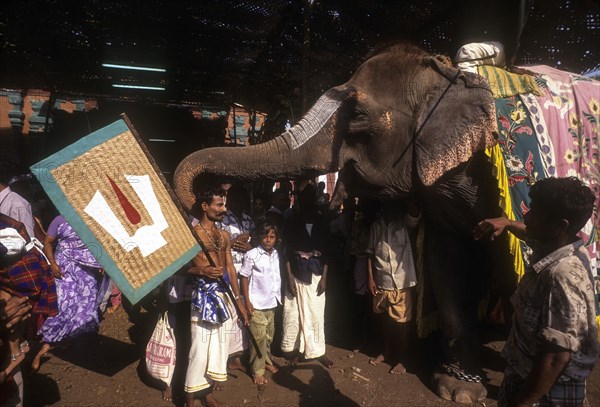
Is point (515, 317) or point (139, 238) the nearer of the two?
point (515, 317)

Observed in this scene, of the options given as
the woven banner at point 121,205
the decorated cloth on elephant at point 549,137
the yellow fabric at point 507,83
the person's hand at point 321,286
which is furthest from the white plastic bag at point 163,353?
the yellow fabric at point 507,83

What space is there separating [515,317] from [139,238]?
1.92 metres

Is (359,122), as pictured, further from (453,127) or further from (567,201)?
(567,201)

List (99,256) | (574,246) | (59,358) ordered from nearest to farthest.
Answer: (574,246) < (99,256) < (59,358)

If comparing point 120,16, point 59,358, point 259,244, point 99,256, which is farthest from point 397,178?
point 59,358

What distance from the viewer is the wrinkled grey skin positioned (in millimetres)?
2549

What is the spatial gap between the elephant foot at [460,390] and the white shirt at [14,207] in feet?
13.6

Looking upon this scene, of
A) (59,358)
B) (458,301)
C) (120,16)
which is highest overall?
(120,16)

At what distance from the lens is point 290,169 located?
2566mm

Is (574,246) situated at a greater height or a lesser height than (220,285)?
greater

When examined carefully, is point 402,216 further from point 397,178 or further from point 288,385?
point 288,385

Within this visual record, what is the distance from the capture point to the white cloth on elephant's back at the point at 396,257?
11.2ft

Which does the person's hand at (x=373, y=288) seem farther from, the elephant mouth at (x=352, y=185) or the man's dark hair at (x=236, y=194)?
the man's dark hair at (x=236, y=194)

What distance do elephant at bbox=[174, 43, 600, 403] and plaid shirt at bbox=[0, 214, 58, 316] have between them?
2.97 feet
